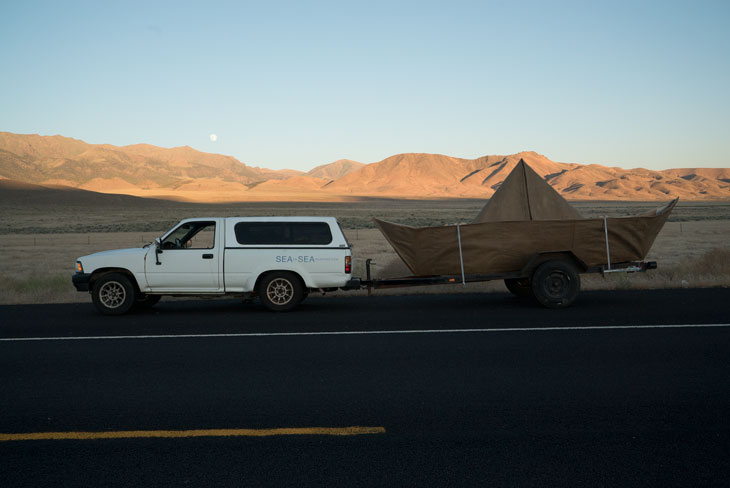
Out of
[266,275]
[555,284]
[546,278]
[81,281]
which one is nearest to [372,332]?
[266,275]

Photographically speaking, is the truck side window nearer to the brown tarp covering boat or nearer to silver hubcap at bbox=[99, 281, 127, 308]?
silver hubcap at bbox=[99, 281, 127, 308]

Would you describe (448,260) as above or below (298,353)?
above

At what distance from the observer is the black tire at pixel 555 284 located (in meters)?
11.5

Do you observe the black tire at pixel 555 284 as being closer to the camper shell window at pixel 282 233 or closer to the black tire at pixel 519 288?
the black tire at pixel 519 288

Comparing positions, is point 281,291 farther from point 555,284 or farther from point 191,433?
point 191,433

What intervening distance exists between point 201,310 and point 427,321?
449cm

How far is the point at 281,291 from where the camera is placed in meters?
11.7

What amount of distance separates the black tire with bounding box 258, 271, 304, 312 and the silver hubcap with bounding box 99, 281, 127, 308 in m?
2.46

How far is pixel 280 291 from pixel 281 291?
21 millimetres

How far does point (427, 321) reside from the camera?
10.2m

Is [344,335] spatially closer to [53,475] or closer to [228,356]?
[228,356]

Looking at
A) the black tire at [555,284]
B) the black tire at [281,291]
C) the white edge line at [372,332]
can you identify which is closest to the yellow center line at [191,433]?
the white edge line at [372,332]

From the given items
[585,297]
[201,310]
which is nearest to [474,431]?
[201,310]

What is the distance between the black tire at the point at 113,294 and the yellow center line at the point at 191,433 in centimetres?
649
